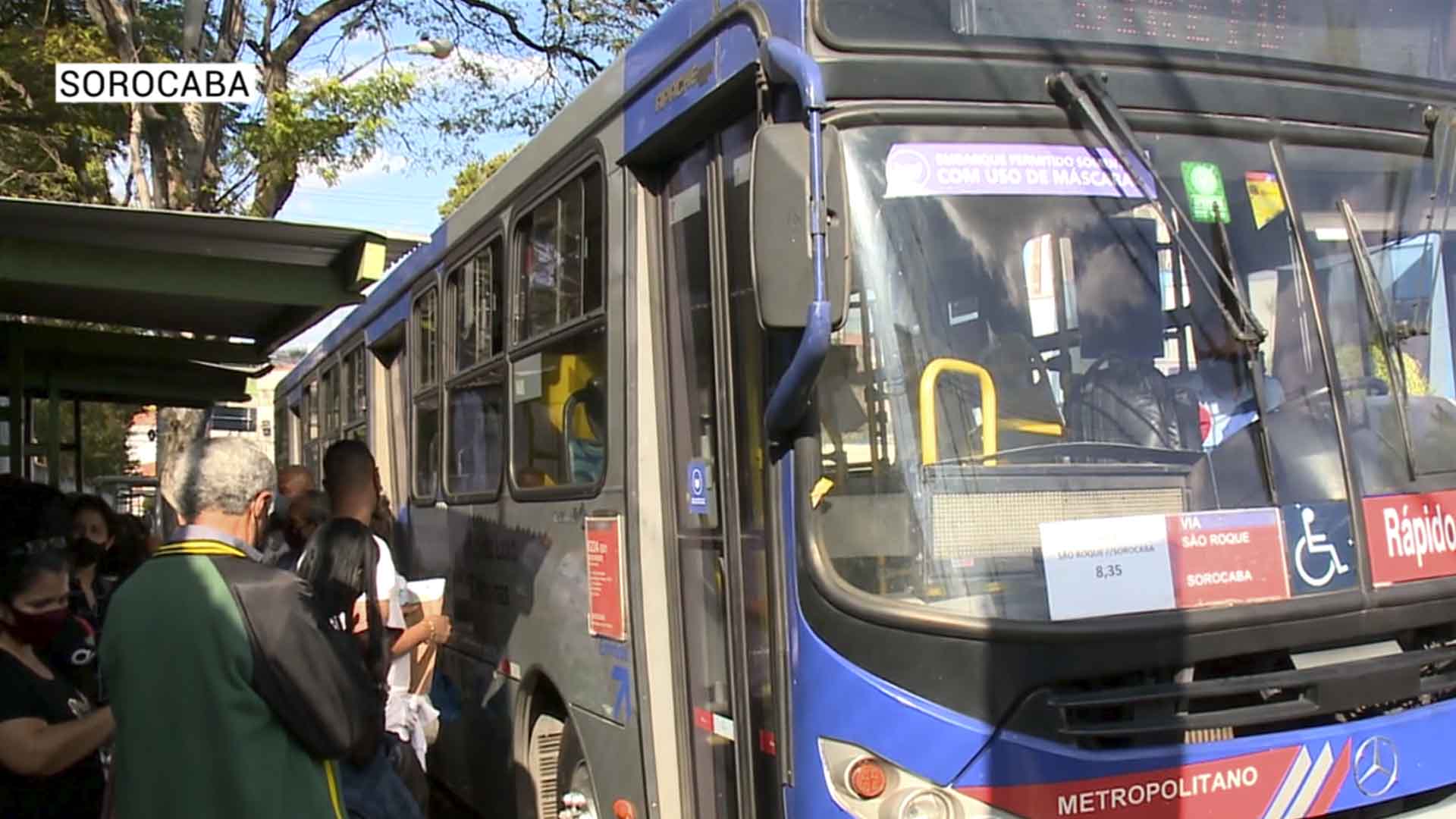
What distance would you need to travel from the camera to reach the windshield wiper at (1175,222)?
3238 millimetres

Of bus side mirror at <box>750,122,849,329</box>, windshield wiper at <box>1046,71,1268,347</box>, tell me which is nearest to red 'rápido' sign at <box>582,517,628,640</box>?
bus side mirror at <box>750,122,849,329</box>

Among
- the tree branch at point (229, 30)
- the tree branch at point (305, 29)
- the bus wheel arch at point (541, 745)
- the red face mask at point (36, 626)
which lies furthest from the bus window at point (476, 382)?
the tree branch at point (305, 29)

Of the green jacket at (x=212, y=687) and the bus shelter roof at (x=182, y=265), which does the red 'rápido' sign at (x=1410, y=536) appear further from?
the bus shelter roof at (x=182, y=265)

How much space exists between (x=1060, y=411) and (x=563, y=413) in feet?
7.35

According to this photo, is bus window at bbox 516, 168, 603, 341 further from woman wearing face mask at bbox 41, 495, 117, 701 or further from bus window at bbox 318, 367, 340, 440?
bus window at bbox 318, 367, 340, 440

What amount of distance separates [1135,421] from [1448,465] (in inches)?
38.0

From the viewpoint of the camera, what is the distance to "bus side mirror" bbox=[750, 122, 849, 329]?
2.95 m

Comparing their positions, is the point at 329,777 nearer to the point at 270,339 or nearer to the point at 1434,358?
the point at 1434,358

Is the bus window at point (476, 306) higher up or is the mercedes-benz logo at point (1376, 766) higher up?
the bus window at point (476, 306)

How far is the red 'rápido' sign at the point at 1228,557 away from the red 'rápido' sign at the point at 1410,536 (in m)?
0.32

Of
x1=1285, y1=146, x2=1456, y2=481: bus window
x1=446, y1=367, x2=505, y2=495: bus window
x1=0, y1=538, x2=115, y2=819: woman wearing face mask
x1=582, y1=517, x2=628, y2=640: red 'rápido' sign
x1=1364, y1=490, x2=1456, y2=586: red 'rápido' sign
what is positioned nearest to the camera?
x1=0, y1=538, x2=115, y2=819: woman wearing face mask

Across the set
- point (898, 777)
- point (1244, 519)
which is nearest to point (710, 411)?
point (898, 777)

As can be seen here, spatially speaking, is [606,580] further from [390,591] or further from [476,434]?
[476,434]

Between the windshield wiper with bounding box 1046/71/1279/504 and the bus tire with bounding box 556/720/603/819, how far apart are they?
105 inches
